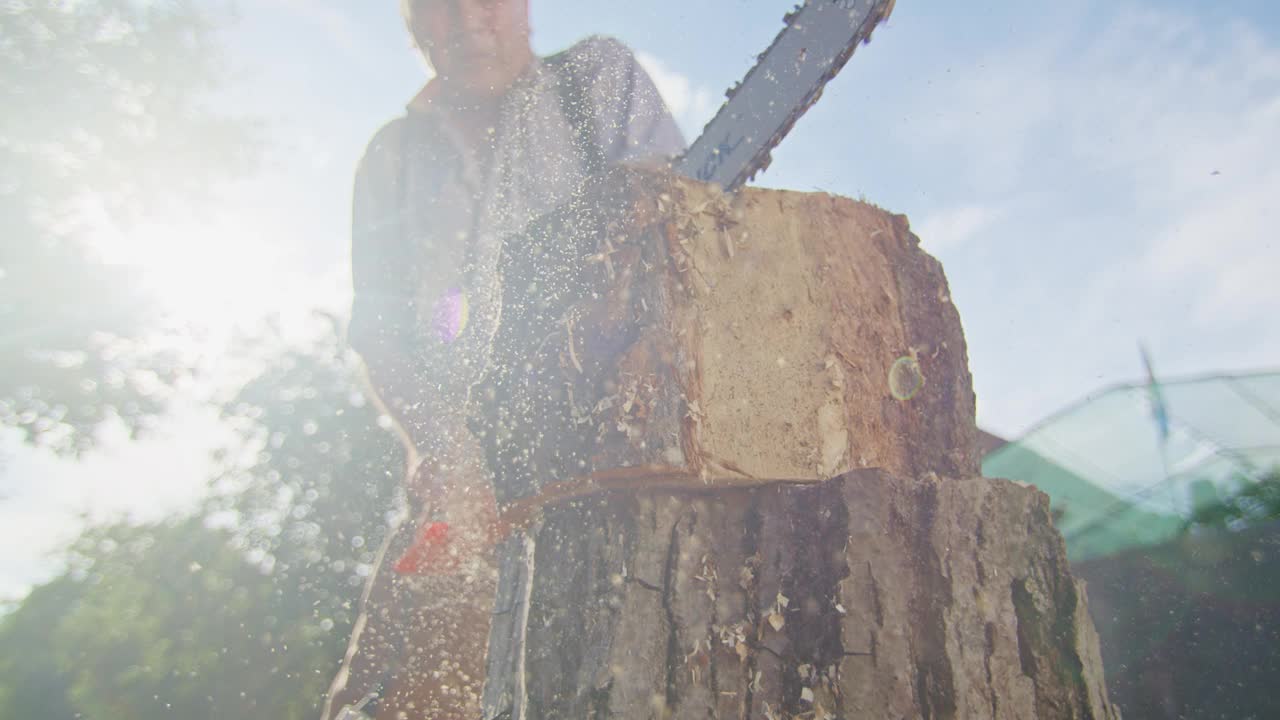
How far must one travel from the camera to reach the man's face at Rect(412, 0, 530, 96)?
2.41 metres

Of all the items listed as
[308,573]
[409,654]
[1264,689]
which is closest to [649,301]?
[409,654]

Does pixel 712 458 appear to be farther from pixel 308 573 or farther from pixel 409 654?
pixel 308 573

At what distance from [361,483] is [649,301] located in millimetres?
14409

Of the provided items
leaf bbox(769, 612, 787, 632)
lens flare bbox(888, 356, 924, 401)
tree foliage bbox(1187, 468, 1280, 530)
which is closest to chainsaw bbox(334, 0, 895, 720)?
lens flare bbox(888, 356, 924, 401)

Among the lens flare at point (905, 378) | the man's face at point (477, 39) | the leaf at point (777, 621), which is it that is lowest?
the leaf at point (777, 621)

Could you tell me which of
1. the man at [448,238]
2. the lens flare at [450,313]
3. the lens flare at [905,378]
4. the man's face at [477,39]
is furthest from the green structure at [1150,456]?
the man's face at [477,39]

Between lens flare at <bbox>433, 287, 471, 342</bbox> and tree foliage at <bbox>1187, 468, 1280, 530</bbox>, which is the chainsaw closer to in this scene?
lens flare at <bbox>433, 287, 471, 342</bbox>

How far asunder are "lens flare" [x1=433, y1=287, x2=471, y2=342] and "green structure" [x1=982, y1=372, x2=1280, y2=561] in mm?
4763

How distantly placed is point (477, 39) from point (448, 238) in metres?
0.80

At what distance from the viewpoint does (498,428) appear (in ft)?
3.92

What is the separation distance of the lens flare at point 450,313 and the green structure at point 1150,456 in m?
4.76

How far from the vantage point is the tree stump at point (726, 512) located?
3.23 ft

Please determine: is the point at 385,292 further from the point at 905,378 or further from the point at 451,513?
the point at 905,378

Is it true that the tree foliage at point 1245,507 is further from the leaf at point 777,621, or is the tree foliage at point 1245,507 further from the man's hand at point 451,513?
the man's hand at point 451,513
